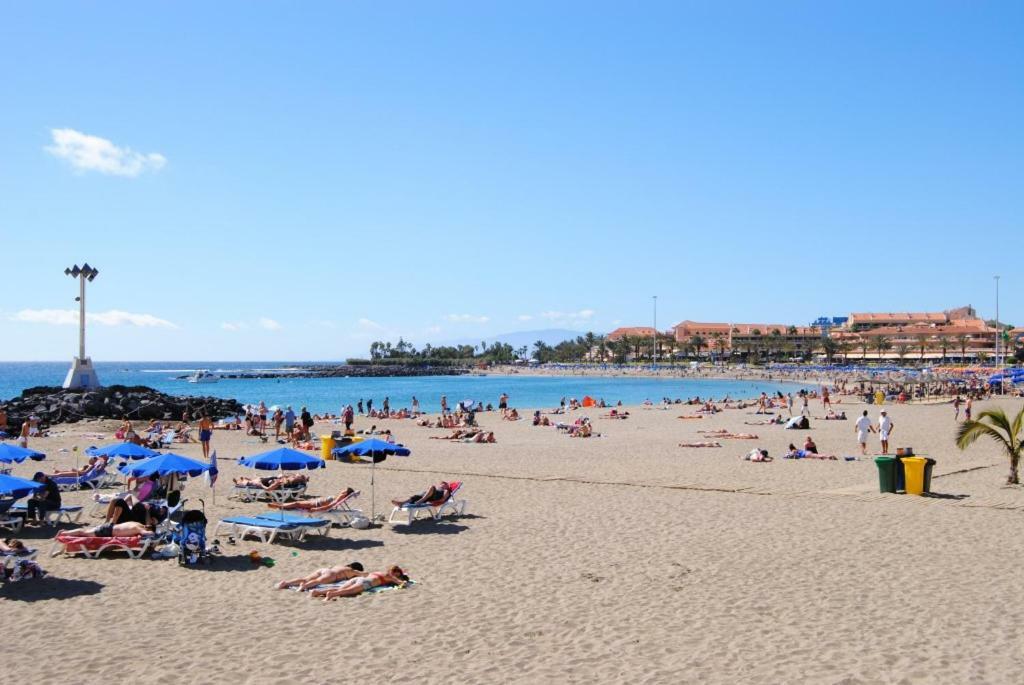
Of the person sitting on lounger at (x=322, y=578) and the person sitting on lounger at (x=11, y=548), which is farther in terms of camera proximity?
the person sitting on lounger at (x=11, y=548)

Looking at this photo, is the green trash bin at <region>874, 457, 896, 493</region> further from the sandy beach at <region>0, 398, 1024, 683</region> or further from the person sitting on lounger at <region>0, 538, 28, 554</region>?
the person sitting on lounger at <region>0, 538, 28, 554</region>

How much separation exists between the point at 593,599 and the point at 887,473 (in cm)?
843

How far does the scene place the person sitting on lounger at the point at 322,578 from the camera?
871cm

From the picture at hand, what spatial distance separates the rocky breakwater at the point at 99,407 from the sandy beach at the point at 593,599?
72.1ft

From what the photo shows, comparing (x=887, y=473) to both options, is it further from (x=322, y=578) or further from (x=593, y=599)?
(x=322, y=578)

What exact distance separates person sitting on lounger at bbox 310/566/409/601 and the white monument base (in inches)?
1553

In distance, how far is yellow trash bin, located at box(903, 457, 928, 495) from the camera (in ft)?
47.1

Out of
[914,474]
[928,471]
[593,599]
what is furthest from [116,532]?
[928,471]

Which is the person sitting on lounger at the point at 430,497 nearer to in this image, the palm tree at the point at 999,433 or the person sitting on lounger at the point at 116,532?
the person sitting on lounger at the point at 116,532

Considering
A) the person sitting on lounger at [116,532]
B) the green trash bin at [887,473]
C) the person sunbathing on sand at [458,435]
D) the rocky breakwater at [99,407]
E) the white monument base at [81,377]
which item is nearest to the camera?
the person sitting on lounger at [116,532]

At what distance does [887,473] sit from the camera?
14617mm

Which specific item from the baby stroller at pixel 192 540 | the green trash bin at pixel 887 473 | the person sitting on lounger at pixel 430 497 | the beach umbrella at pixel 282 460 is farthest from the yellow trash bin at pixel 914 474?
the baby stroller at pixel 192 540

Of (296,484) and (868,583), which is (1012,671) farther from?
(296,484)

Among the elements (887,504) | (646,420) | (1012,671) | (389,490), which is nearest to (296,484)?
(389,490)
